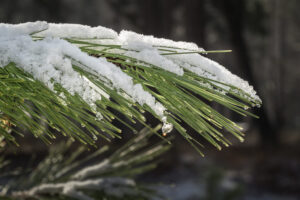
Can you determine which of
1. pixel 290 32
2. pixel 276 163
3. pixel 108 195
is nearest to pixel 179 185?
pixel 276 163

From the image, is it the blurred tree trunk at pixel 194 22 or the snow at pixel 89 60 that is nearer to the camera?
the snow at pixel 89 60

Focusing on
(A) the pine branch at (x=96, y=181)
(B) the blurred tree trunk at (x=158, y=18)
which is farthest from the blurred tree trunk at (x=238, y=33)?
(A) the pine branch at (x=96, y=181)

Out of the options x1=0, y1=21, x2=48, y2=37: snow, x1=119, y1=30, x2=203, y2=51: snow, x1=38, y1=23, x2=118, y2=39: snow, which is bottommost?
x1=0, y1=21, x2=48, y2=37: snow

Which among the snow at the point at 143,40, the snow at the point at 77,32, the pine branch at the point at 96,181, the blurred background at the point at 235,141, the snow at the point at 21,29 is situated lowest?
the pine branch at the point at 96,181

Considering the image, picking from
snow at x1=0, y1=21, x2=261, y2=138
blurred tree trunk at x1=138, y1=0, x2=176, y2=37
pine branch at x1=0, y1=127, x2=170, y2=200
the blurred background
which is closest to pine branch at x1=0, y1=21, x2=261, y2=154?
snow at x1=0, y1=21, x2=261, y2=138

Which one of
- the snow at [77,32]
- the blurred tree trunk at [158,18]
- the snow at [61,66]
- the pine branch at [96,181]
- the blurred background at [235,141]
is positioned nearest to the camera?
the snow at [61,66]

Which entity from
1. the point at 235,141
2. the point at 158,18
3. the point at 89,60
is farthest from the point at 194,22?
the point at 89,60

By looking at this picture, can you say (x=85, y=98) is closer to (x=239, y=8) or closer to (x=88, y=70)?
(x=88, y=70)

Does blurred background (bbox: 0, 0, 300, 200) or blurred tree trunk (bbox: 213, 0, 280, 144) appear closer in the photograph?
blurred background (bbox: 0, 0, 300, 200)

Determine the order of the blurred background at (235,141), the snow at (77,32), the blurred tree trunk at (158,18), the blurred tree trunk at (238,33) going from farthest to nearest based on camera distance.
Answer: the blurred tree trunk at (238,33)
the blurred tree trunk at (158,18)
the blurred background at (235,141)
the snow at (77,32)

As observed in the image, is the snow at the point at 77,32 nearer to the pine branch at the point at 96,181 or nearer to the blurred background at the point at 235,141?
the pine branch at the point at 96,181

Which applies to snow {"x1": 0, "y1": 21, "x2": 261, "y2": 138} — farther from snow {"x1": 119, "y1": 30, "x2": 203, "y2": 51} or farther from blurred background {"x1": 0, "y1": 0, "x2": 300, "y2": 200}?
blurred background {"x1": 0, "y1": 0, "x2": 300, "y2": 200}
